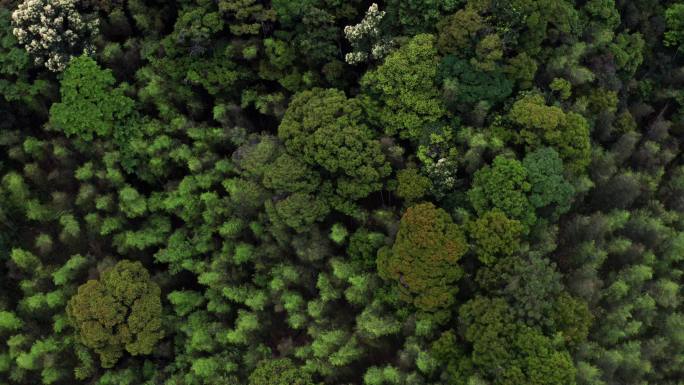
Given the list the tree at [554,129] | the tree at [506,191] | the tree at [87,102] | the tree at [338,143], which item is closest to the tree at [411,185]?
the tree at [338,143]

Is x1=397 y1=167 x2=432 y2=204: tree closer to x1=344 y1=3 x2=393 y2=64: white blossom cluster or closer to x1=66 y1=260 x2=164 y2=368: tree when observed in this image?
x1=344 y1=3 x2=393 y2=64: white blossom cluster

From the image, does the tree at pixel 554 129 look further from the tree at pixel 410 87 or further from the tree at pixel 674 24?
the tree at pixel 674 24

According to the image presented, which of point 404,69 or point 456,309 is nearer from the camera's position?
point 456,309

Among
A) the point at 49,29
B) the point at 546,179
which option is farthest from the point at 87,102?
the point at 546,179

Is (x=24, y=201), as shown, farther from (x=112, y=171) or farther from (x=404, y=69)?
(x=404, y=69)

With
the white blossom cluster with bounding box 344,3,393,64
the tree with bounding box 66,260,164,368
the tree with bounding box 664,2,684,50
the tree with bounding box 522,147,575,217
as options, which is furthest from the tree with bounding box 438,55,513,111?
the tree with bounding box 66,260,164,368

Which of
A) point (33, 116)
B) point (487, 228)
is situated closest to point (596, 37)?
point (487, 228)
